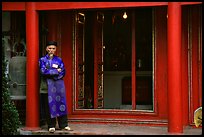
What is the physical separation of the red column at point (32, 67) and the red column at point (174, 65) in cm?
287

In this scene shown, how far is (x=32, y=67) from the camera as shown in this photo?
961 cm

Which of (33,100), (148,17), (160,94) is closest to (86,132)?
(33,100)

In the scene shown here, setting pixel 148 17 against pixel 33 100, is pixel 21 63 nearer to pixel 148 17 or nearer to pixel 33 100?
pixel 33 100

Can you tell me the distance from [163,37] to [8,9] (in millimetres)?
3563

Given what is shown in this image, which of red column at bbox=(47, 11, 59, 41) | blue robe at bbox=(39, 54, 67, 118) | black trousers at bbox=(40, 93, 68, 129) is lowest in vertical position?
black trousers at bbox=(40, 93, 68, 129)

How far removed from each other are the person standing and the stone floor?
0.26 metres

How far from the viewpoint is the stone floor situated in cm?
910

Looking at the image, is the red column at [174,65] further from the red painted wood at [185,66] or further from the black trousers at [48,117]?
the black trousers at [48,117]

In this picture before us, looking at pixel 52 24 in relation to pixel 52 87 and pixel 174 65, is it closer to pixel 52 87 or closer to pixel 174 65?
pixel 52 87

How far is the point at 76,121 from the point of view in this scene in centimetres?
1072

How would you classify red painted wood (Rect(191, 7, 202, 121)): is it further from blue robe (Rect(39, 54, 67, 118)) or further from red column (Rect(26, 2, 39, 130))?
red column (Rect(26, 2, 39, 130))

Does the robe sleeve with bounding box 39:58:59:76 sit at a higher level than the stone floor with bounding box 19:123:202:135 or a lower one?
higher

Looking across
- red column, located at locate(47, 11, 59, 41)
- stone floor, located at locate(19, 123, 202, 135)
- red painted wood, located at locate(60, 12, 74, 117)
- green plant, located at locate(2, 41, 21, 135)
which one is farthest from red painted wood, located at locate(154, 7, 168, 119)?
green plant, located at locate(2, 41, 21, 135)

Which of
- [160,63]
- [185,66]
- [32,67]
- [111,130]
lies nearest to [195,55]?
[185,66]
